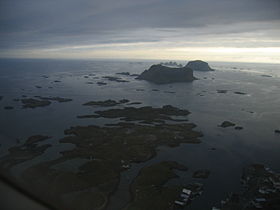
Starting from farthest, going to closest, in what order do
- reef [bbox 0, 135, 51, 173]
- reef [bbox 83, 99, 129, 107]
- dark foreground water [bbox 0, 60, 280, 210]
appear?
reef [bbox 83, 99, 129, 107], reef [bbox 0, 135, 51, 173], dark foreground water [bbox 0, 60, 280, 210]

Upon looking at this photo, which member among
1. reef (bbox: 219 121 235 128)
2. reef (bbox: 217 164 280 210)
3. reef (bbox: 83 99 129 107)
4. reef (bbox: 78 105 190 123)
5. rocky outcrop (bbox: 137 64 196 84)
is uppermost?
rocky outcrop (bbox: 137 64 196 84)

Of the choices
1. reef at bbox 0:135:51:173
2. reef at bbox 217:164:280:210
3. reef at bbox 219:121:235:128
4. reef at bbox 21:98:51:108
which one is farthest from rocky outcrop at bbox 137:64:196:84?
reef at bbox 217:164:280:210

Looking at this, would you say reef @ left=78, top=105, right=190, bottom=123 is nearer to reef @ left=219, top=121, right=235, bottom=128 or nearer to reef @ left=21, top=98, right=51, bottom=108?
reef @ left=219, top=121, right=235, bottom=128

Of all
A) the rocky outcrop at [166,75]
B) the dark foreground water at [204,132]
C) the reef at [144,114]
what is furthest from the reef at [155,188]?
the rocky outcrop at [166,75]

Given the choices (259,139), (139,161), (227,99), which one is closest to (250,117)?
(259,139)

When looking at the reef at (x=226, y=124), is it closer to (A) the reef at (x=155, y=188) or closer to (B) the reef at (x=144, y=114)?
(B) the reef at (x=144, y=114)

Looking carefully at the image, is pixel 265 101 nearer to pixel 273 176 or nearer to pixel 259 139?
pixel 259 139

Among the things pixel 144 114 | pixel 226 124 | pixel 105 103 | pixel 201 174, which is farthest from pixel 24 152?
pixel 226 124

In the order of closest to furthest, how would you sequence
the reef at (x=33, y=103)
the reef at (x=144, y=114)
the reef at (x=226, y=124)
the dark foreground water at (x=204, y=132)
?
the dark foreground water at (x=204, y=132)
the reef at (x=226, y=124)
the reef at (x=144, y=114)
the reef at (x=33, y=103)
